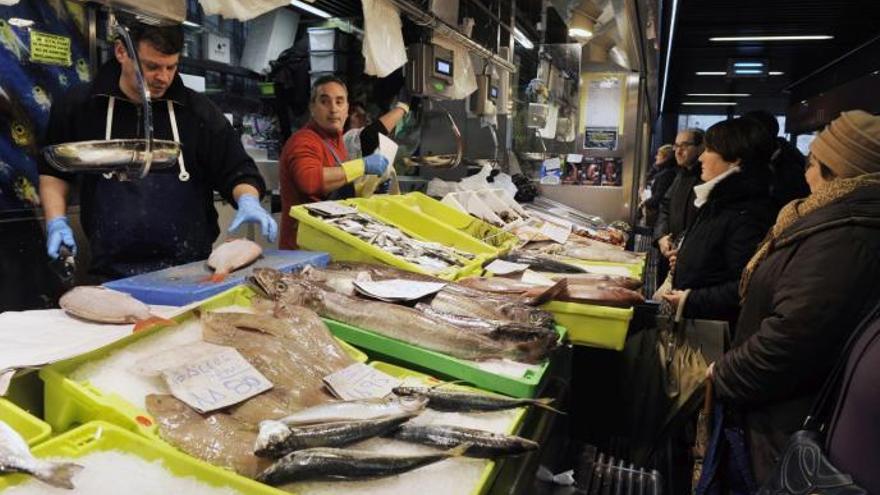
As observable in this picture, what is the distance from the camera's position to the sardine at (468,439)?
1292 mm

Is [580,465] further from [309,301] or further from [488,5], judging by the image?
[488,5]

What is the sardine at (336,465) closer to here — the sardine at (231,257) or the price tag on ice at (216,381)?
the price tag on ice at (216,381)

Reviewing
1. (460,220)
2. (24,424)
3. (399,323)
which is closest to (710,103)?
(460,220)

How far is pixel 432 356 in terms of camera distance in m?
1.73

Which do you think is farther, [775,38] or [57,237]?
[775,38]

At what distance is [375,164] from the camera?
156 inches

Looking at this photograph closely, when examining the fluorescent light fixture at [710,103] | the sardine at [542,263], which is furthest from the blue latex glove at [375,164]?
the fluorescent light fixture at [710,103]

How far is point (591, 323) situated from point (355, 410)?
1141 millimetres

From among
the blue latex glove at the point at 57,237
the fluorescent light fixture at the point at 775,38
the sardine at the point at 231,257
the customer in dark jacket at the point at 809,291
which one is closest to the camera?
the customer in dark jacket at the point at 809,291

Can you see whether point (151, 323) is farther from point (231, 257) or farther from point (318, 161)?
point (318, 161)

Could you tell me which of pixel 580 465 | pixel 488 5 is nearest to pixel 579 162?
pixel 488 5

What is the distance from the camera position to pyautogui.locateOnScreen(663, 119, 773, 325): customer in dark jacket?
299cm

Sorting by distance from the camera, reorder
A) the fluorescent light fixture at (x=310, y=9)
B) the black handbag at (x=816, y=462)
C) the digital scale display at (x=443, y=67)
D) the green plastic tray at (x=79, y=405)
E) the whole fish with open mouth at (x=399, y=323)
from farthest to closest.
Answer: the fluorescent light fixture at (x=310, y=9) → the digital scale display at (x=443, y=67) → the whole fish with open mouth at (x=399, y=323) → the black handbag at (x=816, y=462) → the green plastic tray at (x=79, y=405)

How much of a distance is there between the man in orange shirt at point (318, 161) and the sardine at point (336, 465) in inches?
96.3
